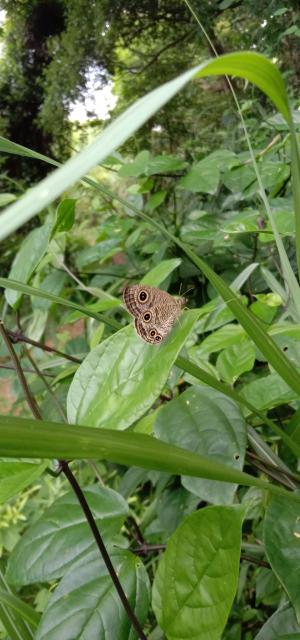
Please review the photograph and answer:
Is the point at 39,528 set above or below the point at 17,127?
below

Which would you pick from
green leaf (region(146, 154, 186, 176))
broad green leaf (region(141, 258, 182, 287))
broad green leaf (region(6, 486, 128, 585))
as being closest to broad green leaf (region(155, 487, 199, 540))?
broad green leaf (region(6, 486, 128, 585))

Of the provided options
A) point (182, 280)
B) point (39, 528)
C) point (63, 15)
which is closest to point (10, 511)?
point (182, 280)

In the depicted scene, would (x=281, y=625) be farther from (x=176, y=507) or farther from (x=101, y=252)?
(x=101, y=252)

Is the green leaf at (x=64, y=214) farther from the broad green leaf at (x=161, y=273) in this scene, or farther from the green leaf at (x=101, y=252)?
the green leaf at (x=101, y=252)

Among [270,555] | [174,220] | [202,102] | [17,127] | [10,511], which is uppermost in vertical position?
[17,127]

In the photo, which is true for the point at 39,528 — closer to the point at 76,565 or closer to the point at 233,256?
the point at 76,565

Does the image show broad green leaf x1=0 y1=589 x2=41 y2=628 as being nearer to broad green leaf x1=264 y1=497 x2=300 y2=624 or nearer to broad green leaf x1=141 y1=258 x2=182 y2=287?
broad green leaf x1=264 y1=497 x2=300 y2=624
